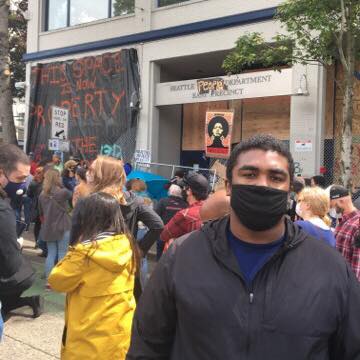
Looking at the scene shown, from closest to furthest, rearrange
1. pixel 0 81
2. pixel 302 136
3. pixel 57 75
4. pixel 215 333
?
pixel 215 333 < pixel 302 136 < pixel 0 81 < pixel 57 75

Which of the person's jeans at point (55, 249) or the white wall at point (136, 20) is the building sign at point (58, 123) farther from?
the person's jeans at point (55, 249)

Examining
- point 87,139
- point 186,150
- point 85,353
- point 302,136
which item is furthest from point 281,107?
point 85,353

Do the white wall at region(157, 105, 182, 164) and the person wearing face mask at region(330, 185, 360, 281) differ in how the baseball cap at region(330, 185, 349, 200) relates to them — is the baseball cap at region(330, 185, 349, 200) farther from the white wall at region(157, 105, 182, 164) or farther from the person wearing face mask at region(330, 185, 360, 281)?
the white wall at region(157, 105, 182, 164)

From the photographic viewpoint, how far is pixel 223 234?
207cm

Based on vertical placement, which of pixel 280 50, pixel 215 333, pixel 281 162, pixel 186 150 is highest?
pixel 280 50

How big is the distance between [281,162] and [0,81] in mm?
15113

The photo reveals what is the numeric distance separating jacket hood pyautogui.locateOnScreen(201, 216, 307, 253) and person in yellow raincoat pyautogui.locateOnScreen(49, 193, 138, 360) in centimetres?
158

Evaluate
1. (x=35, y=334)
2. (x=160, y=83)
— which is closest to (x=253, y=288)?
Answer: (x=35, y=334)

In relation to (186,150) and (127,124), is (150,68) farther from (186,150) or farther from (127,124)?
(186,150)

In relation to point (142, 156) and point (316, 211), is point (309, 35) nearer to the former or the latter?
point (142, 156)

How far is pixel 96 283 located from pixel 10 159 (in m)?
1.18

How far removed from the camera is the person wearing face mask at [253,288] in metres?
1.87

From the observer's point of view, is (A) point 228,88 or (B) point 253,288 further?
(A) point 228,88

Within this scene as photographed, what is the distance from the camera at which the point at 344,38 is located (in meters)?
10.3
